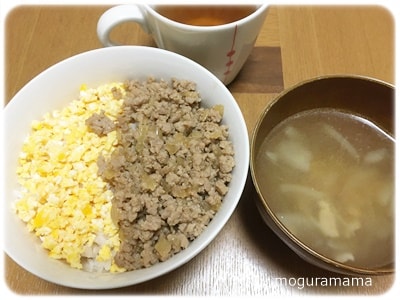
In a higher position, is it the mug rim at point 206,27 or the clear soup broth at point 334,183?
the mug rim at point 206,27

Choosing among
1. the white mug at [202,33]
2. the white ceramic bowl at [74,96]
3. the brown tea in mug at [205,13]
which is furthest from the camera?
the brown tea in mug at [205,13]

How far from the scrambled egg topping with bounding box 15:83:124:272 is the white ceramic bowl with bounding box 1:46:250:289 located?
0.02m

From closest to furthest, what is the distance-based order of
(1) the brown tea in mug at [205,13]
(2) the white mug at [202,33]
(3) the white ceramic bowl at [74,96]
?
(3) the white ceramic bowl at [74,96]
(2) the white mug at [202,33]
(1) the brown tea in mug at [205,13]

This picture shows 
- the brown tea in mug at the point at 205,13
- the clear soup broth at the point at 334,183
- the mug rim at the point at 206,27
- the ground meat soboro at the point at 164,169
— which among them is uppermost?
the mug rim at the point at 206,27

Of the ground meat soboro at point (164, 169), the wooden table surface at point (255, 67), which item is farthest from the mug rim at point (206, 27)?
the wooden table surface at point (255, 67)

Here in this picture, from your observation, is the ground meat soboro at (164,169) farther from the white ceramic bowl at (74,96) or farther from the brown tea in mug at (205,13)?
the brown tea in mug at (205,13)

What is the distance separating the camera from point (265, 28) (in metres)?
1.11

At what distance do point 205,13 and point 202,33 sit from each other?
175 millimetres

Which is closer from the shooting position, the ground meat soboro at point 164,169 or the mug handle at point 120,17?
the ground meat soboro at point 164,169

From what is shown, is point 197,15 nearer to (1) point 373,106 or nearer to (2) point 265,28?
(2) point 265,28

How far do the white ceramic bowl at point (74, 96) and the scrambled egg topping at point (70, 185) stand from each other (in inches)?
0.8

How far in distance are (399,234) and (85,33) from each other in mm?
869

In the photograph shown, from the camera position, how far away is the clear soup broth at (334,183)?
81cm

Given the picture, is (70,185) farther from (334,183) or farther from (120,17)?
(334,183)
